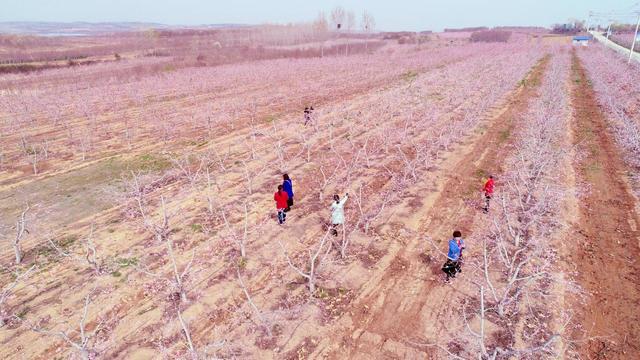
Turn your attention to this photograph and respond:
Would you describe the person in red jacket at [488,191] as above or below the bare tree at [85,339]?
above

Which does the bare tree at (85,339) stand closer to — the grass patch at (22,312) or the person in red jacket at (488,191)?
the grass patch at (22,312)

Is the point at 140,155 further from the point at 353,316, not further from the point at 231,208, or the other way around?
the point at 353,316

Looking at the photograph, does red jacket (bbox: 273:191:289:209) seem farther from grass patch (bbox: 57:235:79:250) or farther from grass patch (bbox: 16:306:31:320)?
grass patch (bbox: 16:306:31:320)

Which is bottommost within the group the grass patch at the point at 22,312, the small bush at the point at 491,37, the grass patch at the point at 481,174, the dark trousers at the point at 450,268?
the grass patch at the point at 22,312

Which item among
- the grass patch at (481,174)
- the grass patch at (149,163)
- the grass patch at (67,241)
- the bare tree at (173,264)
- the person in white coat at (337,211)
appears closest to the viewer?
the bare tree at (173,264)

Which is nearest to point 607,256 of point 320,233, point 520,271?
point 520,271

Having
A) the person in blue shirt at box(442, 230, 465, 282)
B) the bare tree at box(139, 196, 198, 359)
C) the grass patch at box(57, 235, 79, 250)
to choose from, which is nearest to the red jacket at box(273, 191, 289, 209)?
the bare tree at box(139, 196, 198, 359)

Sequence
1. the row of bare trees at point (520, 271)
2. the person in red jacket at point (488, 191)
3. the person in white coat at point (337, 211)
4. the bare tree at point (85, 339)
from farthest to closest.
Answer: the person in red jacket at point (488, 191) → the person in white coat at point (337, 211) → the row of bare trees at point (520, 271) → the bare tree at point (85, 339)

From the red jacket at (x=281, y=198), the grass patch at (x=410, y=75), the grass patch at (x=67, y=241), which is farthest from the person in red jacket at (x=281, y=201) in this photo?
the grass patch at (x=410, y=75)
